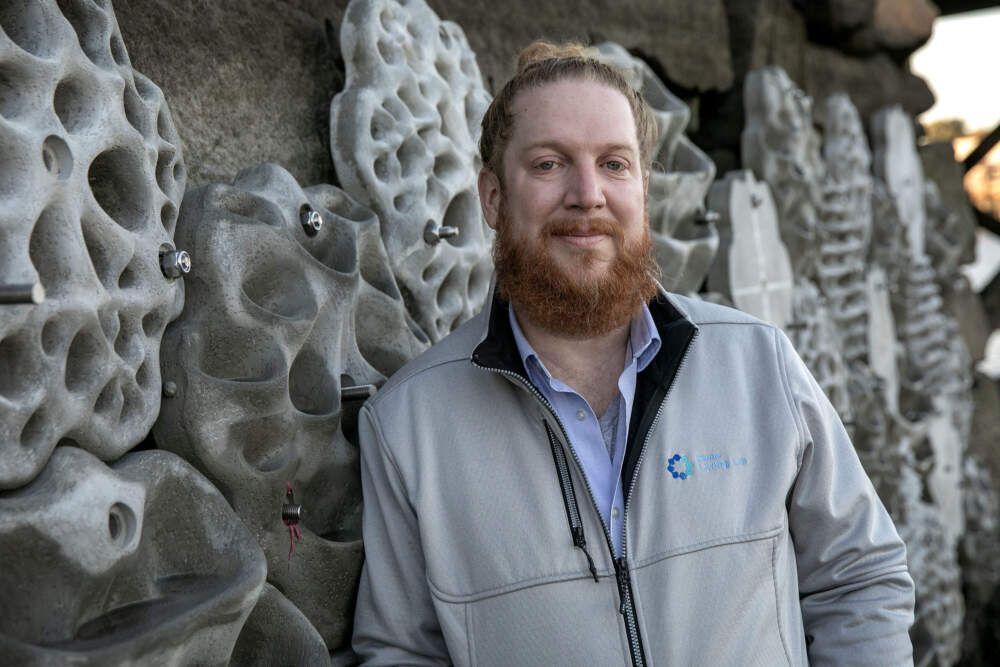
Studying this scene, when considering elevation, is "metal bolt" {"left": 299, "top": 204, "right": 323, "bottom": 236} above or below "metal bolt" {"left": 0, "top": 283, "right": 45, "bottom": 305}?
below

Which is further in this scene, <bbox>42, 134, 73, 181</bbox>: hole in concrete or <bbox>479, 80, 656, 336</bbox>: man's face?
<bbox>479, 80, 656, 336</bbox>: man's face

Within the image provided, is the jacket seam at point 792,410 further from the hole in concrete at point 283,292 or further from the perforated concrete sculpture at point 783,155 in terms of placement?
the perforated concrete sculpture at point 783,155

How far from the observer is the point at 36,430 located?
91 centimetres

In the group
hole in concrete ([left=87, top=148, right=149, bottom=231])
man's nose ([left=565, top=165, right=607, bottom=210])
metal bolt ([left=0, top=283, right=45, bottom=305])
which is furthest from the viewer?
man's nose ([left=565, top=165, right=607, bottom=210])

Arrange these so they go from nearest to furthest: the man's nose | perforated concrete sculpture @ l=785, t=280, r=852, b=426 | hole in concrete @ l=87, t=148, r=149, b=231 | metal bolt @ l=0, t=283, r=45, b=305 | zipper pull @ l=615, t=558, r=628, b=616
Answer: metal bolt @ l=0, t=283, r=45, b=305 → hole in concrete @ l=87, t=148, r=149, b=231 → zipper pull @ l=615, t=558, r=628, b=616 → the man's nose → perforated concrete sculpture @ l=785, t=280, r=852, b=426

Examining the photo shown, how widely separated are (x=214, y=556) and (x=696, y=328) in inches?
24.4

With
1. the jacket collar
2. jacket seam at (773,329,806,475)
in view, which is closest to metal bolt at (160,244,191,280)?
the jacket collar

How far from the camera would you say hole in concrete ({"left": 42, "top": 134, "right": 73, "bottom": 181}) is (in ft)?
3.06

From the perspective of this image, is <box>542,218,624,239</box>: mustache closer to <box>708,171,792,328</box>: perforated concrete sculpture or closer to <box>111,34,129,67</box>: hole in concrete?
<box>111,34,129,67</box>: hole in concrete

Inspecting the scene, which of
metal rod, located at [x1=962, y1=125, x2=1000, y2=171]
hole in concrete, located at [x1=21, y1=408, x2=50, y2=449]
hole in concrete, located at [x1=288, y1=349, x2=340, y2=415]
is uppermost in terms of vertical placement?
Result: metal rod, located at [x1=962, y1=125, x2=1000, y2=171]

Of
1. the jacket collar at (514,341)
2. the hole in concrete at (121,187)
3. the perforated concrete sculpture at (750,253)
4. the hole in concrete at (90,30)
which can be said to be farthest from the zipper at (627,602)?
the perforated concrete sculpture at (750,253)

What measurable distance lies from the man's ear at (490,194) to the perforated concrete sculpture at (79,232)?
16.6 inches

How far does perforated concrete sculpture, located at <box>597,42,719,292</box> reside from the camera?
84.6 inches

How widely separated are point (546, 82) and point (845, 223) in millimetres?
2092
